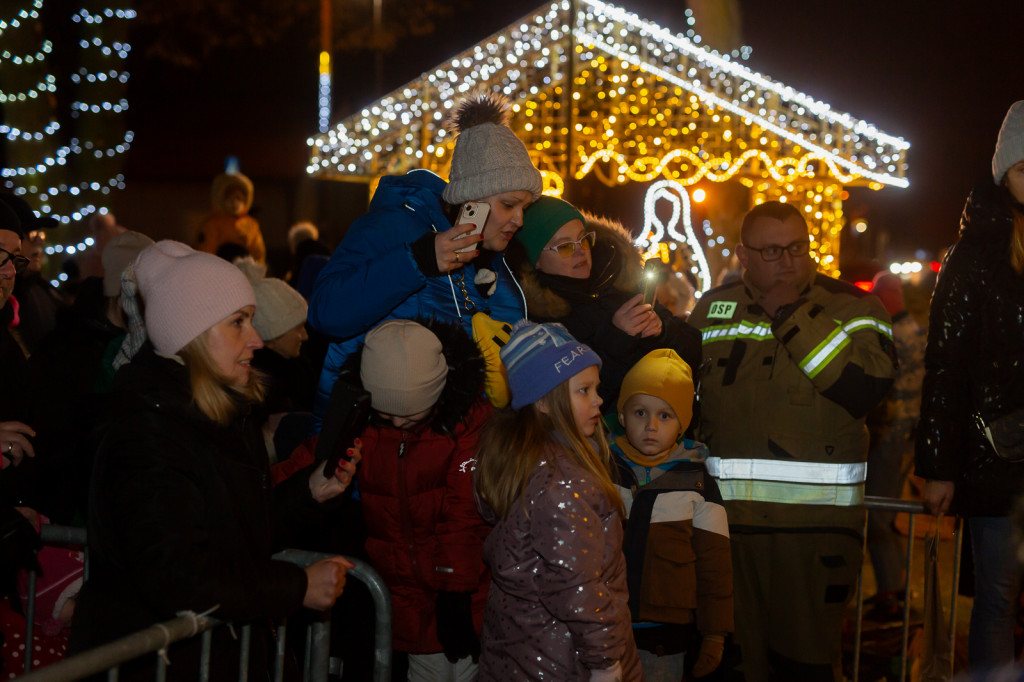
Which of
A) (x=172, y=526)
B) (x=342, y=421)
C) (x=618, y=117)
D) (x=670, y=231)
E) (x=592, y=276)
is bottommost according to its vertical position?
(x=172, y=526)

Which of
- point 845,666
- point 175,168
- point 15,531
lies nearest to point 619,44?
point 845,666

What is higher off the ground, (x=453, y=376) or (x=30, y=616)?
(x=453, y=376)

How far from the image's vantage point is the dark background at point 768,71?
17.9 m

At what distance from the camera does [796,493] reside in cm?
408

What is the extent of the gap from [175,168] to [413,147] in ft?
43.0

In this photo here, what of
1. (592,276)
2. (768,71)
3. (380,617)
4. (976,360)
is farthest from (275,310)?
(768,71)

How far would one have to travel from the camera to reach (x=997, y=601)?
395 centimetres

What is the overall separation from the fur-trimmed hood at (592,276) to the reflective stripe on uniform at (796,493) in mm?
972

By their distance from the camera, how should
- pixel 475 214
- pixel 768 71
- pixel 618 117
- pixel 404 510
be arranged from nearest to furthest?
pixel 404 510 < pixel 475 214 < pixel 618 117 < pixel 768 71

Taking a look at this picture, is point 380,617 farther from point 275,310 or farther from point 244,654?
point 275,310

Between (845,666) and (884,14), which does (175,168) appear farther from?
(845,666)

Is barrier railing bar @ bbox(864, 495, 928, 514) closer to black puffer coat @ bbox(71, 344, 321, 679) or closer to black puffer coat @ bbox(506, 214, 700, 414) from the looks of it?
black puffer coat @ bbox(506, 214, 700, 414)

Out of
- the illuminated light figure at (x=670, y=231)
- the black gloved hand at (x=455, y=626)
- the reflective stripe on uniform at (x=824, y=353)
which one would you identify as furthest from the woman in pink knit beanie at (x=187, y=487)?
the illuminated light figure at (x=670, y=231)

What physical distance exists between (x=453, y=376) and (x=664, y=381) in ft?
2.76
